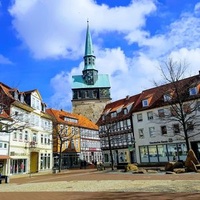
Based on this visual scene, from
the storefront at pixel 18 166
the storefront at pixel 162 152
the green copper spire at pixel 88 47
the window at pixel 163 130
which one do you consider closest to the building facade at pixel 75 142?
the storefront at pixel 18 166

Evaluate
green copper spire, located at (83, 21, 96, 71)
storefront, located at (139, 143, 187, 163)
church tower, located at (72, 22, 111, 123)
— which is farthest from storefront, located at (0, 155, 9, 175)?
green copper spire, located at (83, 21, 96, 71)

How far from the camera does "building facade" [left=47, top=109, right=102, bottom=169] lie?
173ft

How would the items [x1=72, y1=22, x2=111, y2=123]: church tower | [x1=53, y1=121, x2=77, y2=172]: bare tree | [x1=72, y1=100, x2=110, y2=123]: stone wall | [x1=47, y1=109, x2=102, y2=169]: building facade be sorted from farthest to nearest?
[x1=72, y1=22, x2=111, y2=123]: church tower → [x1=72, y1=100, x2=110, y2=123]: stone wall → [x1=47, y1=109, x2=102, y2=169]: building facade → [x1=53, y1=121, x2=77, y2=172]: bare tree

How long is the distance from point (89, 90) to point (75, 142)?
1431 inches

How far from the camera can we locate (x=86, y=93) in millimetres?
91125

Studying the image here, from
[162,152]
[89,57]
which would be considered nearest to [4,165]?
[162,152]

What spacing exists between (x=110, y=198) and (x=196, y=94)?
96.6 ft

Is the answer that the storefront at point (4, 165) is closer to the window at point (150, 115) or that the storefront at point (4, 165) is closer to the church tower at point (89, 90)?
the window at point (150, 115)

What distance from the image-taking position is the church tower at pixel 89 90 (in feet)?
288

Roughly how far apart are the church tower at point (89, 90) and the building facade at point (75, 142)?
21125 millimetres

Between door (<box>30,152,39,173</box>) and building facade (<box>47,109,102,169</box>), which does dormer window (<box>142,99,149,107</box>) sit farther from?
door (<box>30,152,39,173</box>)

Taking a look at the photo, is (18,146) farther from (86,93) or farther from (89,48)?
(89,48)

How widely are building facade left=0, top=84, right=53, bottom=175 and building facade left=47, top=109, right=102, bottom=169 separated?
Result: 191 inches

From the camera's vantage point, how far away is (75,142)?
5791 centimetres
